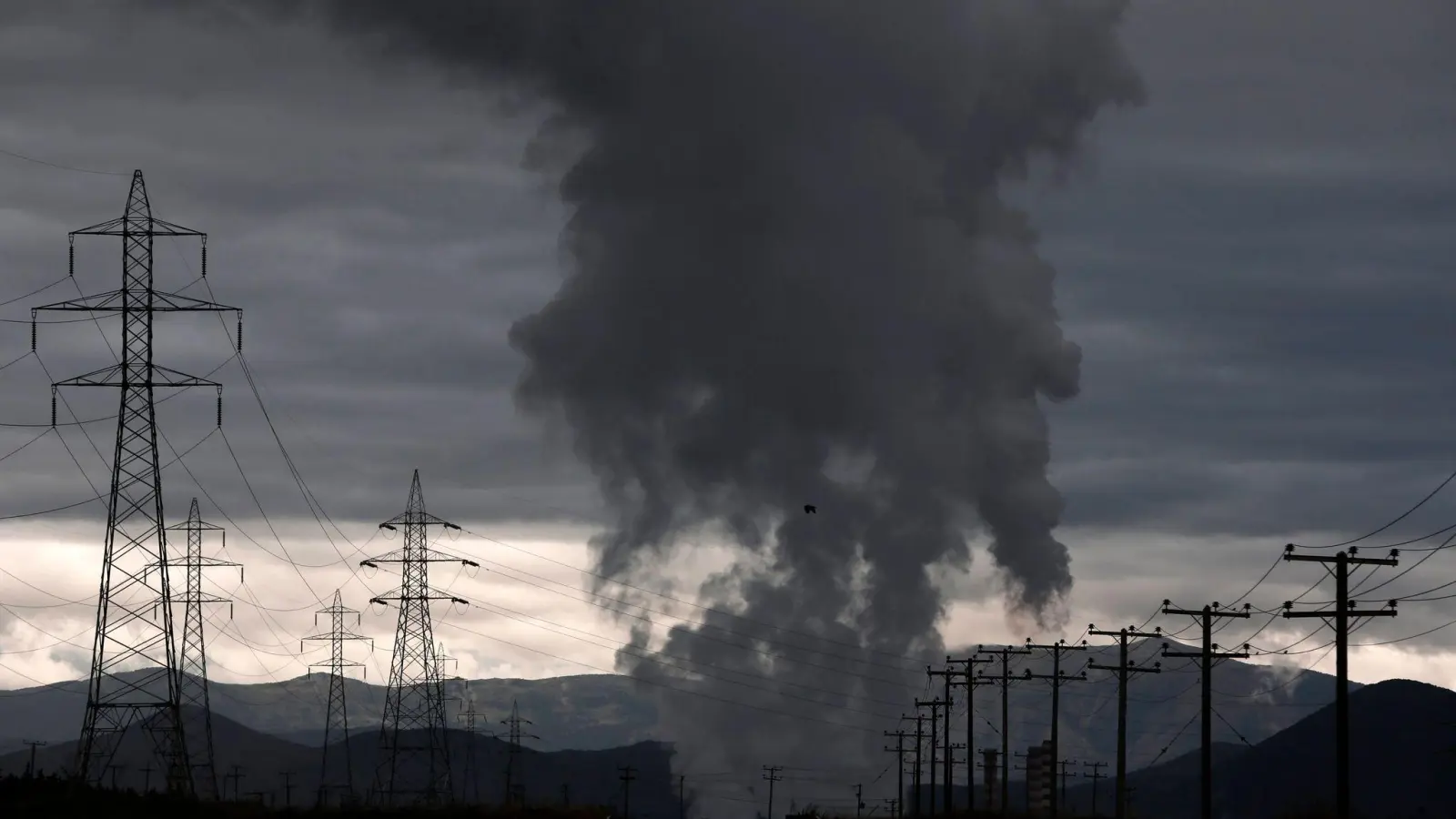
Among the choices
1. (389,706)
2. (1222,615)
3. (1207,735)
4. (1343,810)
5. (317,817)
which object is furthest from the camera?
(389,706)

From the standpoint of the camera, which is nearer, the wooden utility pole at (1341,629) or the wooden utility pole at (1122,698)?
the wooden utility pole at (1341,629)

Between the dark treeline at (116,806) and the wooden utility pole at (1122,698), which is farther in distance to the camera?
the wooden utility pole at (1122,698)

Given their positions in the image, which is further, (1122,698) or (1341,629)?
(1122,698)

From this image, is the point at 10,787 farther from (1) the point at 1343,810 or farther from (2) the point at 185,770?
(1) the point at 1343,810

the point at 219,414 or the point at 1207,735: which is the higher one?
the point at 219,414

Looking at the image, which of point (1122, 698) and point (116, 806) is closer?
point (116, 806)

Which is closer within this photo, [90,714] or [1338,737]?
[1338,737]

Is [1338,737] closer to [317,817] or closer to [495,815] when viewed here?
[495,815]

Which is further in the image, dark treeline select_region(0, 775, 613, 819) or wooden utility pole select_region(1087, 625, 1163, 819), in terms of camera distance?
wooden utility pole select_region(1087, 625, 1163, 819)

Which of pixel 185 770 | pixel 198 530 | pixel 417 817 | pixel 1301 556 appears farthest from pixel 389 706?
pixel 1301 556

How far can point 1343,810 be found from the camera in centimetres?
6938

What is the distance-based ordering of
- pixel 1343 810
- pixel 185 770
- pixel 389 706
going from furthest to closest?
pixel 389 706, pixel 185 770, pixel 1343 810

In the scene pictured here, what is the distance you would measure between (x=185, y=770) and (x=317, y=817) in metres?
10.6

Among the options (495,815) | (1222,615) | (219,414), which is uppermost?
(219,414)
